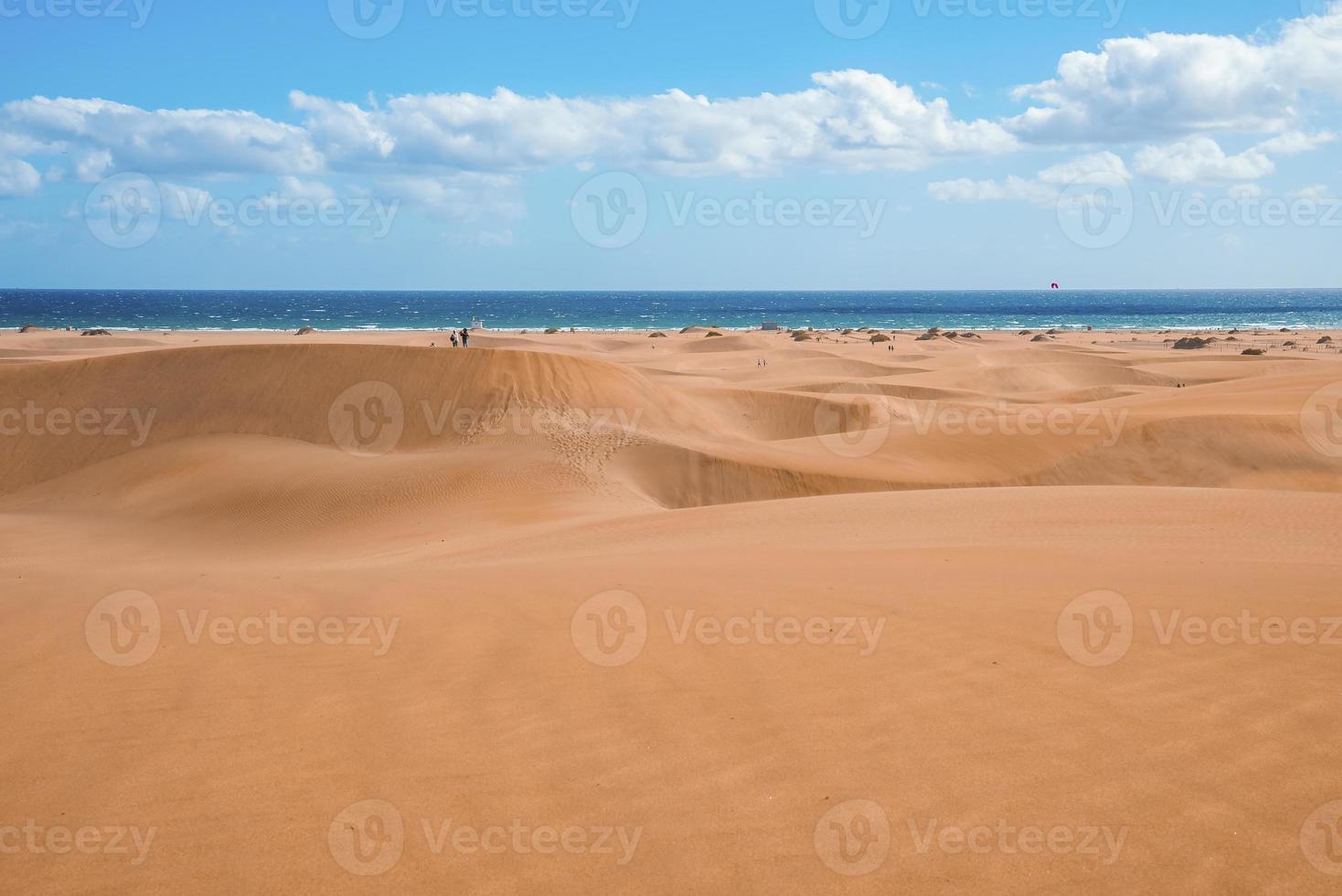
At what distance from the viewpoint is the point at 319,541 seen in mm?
15648

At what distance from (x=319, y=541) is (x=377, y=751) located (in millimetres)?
11436

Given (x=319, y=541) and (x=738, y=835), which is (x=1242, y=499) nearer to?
(x=738, y=835)

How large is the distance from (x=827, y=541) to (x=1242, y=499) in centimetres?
618

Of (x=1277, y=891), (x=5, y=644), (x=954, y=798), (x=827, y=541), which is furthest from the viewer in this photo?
(x=827, y=541)

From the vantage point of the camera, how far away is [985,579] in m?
8.73

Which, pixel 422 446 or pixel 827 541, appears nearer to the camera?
pixel 827 541

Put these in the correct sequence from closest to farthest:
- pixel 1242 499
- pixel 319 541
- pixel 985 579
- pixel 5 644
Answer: pixel 5 644
pixel 985 579
pixel 1242 499
pixel 319 541

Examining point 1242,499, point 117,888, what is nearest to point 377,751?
point 117,888

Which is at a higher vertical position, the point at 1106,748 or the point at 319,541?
the point at 1106,748

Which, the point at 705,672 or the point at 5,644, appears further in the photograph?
the point at 5,644

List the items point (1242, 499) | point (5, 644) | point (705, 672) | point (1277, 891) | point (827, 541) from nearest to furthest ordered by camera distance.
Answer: point (1277, 891) < point (705, 672) < point (5, 644) < point (827, 541) < point (1242, 499)

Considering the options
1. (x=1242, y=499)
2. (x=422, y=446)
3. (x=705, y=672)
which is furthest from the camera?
(x=422, y=446)

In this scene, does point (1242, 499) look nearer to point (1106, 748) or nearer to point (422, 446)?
point (1106, 748)

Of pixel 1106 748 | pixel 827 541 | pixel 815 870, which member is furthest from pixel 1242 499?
pixel 815 870
